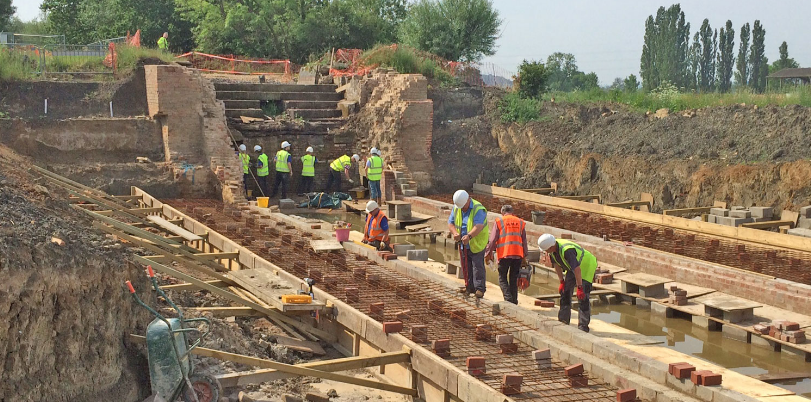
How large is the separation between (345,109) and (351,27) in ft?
39.4

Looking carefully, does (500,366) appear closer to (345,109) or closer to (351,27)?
(345,109)

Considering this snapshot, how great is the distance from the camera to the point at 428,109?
70.5 feet

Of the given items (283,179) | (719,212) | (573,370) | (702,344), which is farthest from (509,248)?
(283,179)

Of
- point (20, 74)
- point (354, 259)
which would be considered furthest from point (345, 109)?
point (354, 259)

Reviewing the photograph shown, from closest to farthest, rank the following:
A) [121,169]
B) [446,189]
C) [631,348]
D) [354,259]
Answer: [631,348]
[354,259]
[121,169]
[446,189]

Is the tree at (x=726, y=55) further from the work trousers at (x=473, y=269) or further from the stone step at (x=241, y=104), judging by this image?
the work trousers at (x=473, y=269)

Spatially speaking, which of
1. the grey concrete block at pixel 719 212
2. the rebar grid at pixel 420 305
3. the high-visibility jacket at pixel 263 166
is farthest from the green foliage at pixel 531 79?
the rebar grid at pixel 420 305

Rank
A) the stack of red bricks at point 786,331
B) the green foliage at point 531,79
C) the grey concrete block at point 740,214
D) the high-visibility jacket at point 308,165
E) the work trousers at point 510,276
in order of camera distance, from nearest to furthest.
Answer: the stack of red bricks at point 786,331 → the work trousers at point 510,276 → the grey concrete block at point 740,214 → the high-visibility jacket at point 308,165 → the green foliage at point 531,79

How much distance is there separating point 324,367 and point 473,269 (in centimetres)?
283

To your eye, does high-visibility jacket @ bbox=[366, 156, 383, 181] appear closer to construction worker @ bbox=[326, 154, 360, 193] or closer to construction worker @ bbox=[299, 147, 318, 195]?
construction worker @ bbox=[326, 154, 360, 193]

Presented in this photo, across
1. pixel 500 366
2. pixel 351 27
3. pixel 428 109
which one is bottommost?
pixel 500 366

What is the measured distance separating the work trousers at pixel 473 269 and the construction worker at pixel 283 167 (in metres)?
10.0

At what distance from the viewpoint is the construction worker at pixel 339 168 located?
20.2 metres

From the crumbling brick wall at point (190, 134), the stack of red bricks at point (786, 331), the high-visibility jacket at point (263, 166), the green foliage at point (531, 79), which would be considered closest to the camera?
the stack of red bricks at point (786, 331)
